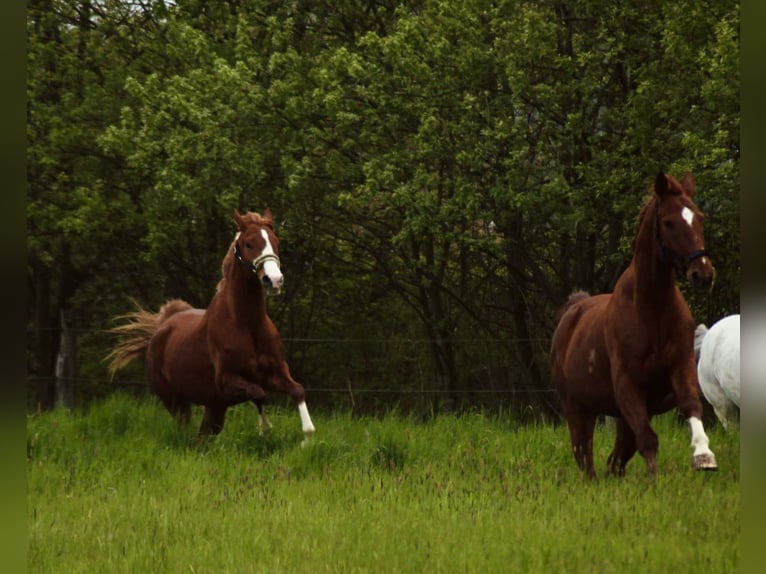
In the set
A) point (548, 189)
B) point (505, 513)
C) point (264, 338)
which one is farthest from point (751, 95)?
point (548, 189)

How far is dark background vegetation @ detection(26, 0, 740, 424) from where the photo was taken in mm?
15281

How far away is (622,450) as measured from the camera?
28.2 ft

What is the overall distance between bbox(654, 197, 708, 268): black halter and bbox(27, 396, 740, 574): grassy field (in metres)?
1.48

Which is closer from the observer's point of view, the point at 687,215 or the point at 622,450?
the point at 687,215

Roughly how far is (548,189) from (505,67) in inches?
77.8

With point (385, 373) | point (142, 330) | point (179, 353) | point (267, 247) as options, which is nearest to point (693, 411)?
point (267, 247)

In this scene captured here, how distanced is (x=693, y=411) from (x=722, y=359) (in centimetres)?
529

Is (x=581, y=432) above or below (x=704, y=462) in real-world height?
below

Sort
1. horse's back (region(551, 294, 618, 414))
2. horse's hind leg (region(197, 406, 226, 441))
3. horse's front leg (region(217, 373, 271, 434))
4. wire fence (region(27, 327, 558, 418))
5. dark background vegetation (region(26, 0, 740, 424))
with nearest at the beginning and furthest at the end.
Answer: horse's back (region(551, 294, 618, 414)), horse's front leg (region(217, 373, 271, 434)), horse's hind leg (region(197, 406, 226, 441)), dark background vegetation (region(26, 0, 740, 424)), wire fence (region(27, 327, 558, 418))

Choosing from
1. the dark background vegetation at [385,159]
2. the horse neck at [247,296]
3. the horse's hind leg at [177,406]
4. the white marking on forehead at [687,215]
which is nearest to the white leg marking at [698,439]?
the white marking on forehead at [687,215]

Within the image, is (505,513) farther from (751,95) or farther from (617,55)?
(617,55)

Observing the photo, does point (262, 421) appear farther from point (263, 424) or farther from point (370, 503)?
point (370, 503)

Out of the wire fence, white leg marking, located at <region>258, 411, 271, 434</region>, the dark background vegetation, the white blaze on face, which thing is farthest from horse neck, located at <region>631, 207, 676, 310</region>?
the wire fence

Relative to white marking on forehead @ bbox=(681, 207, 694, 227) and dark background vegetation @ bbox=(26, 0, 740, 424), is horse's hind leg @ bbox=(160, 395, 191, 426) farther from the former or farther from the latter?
white marking on forehead @ bbox=(681, 207, 694, 227)
